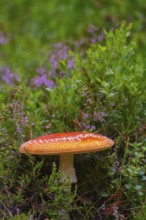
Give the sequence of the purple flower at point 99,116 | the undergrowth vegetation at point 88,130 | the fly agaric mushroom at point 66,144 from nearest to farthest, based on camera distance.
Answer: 1. the fly agaric mushroom at point 66,144
2. the undergrowth vegetation at point 88,130
3. the purple flower at point 99,116

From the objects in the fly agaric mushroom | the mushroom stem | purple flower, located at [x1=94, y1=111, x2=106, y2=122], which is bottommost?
the mushroom stem

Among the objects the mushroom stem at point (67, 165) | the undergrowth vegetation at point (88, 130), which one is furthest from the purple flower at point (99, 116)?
the mushroom stem at point (67, 165)

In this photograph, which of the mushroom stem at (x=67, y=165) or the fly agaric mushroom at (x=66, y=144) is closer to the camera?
the fly agaric mushroom at (x=66, y=144)

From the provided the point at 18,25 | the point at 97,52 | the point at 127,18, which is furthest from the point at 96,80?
the point at 18,25

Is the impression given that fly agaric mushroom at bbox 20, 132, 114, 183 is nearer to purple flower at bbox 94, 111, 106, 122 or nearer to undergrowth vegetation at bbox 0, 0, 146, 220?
undergrowth vegetation at bbox 0, 0, 146, 220

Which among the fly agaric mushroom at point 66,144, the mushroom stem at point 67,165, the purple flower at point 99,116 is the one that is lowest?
the mushroom stem at point 67,165

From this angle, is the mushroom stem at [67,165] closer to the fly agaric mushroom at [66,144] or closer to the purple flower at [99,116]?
the fly agaric mushroom at [66,144]

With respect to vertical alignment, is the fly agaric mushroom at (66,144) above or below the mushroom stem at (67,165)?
above

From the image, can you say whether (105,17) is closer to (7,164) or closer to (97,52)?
(97,52)

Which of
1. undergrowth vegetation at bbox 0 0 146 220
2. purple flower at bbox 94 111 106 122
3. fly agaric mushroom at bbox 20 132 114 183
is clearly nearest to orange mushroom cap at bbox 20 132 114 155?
fly agaric mushroom at bbox 20 132 114 183
